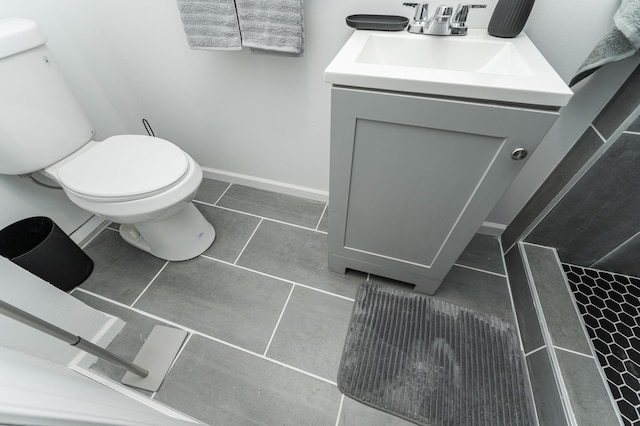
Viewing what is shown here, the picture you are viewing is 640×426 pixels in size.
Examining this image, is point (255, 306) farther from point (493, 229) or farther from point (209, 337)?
point (493, 229)

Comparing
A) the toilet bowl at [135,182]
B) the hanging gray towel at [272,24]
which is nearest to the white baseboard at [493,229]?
the hanging gray towel at [272,24]

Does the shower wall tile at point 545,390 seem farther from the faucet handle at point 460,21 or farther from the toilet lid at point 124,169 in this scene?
the toilet lid at point 124,169

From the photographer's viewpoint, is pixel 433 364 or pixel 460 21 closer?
pixel 460 21

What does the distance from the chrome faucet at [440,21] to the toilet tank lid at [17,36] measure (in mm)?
1158

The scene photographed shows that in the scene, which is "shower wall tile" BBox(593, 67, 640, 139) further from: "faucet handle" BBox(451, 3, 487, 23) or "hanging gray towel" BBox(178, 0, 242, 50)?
"hanging gray towel" BBox(178, 0, 242, 50)

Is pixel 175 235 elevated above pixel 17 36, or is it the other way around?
pixel 17 36

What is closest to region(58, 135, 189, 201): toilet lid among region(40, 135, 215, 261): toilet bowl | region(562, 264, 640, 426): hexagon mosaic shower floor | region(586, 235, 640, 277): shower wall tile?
region(40, 135, 215, 261): toilet bowl

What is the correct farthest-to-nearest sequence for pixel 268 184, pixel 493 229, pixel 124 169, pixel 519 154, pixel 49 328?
pixel 268 184
pixel 493 229
pixel 124 169
pixel 519 154
pixel 49 328

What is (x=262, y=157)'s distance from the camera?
4.66ft

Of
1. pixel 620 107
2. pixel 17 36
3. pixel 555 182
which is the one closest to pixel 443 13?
pixel 620 107

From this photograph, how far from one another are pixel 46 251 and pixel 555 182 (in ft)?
6.17

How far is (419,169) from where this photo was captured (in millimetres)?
708

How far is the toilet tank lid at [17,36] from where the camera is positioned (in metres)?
0.80

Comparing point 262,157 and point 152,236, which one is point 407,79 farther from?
point 152,236
